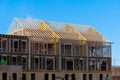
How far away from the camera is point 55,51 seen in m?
93.8

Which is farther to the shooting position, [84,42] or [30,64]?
[84,42]

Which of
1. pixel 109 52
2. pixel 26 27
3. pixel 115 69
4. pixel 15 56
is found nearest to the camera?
pixel 15 56

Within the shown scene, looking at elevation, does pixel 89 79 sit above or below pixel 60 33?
below

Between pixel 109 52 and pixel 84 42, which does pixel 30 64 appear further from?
pixel 109 52

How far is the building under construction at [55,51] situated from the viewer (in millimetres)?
87812

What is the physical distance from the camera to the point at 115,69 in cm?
12469

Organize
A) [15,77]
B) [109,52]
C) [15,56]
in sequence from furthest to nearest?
[109,52] < [15,56] < [15,77]

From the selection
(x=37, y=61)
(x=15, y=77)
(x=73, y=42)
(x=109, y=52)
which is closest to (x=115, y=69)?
(x=109, y=52)

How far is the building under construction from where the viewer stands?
87812mm

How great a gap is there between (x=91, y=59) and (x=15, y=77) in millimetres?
25555

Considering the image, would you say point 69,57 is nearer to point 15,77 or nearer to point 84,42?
point 84,42

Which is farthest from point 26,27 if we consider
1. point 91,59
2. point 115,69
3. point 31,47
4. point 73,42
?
point 115,69

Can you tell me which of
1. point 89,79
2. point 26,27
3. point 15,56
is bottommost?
point 89,79

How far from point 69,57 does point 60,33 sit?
620 centimetres
